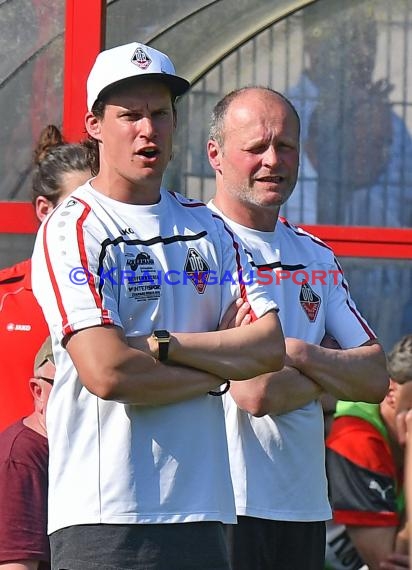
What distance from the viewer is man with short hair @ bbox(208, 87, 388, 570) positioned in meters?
3.67

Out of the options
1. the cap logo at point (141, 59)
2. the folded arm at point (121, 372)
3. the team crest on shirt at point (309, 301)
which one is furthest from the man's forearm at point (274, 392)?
the cap logo at point (141, 59)

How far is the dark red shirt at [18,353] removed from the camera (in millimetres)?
3955

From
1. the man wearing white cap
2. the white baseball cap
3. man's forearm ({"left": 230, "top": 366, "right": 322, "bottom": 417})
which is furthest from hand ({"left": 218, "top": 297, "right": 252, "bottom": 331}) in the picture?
the white baseball cap

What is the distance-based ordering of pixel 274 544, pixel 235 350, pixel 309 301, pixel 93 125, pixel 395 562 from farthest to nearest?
pixel 395 562 < pixel 309 301 < pixel 274 544 < pixel 93 125 < pixel 235 350

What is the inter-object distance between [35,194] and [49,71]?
3.77 feet

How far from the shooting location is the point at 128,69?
317 centimetres

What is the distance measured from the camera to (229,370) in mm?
3039

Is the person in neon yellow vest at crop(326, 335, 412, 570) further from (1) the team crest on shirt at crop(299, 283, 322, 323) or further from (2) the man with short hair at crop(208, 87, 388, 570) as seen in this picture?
(1) the team crest on shirt at crop(299, 283, 322, 323)

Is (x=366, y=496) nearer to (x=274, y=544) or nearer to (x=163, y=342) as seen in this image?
(x=274, y=544)

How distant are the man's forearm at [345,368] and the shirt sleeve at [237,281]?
436mm

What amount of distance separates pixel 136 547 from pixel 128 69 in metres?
1.16

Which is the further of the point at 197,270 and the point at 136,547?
the point at 197,270

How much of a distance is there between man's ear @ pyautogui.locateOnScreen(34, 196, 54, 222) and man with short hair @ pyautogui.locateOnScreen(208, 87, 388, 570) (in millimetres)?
525

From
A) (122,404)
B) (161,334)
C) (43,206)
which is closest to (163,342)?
(161,334)
